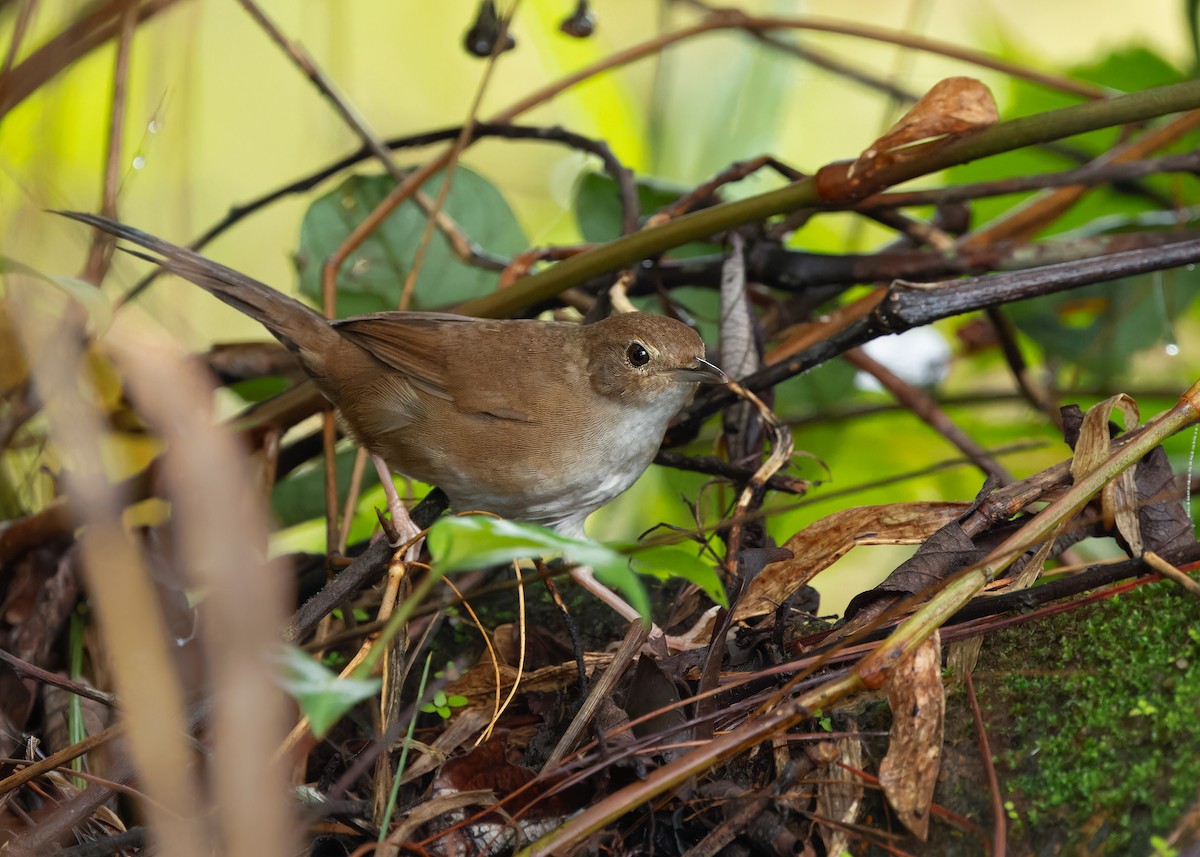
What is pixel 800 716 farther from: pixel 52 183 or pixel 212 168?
pixel 212 168

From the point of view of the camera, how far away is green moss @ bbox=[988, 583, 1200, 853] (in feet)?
5.40

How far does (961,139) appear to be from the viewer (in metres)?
2.57

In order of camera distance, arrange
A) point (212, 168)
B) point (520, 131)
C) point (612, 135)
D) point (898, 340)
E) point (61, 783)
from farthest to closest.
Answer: point (212, 168)
point (612, 135)
point (898, 340)
point (520, 131)
point (61, 783)

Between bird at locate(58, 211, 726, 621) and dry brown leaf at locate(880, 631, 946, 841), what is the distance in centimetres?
105

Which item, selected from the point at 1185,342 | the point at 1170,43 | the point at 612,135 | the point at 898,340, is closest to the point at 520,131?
the point at 612,135

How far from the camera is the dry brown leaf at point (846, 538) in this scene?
2240 millimetres

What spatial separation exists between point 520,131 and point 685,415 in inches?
42.2

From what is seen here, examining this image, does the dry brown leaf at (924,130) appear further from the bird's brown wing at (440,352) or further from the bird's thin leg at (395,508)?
the bird's thin leg at (395,508)

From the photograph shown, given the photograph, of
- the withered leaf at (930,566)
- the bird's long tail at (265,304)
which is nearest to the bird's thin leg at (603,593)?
the withered leaf at (930,566)

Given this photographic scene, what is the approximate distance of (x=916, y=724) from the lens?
5.97ft

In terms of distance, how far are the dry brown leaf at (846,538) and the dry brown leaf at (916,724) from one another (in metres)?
0.42

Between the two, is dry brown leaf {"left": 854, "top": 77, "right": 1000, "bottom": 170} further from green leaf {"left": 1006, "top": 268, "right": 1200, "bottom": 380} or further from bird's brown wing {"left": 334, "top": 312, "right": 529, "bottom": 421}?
green leaf {"left": 1006, "top": 268, "right": 1200, "bottom": 380}

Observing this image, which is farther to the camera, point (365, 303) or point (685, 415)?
point (365, 303)

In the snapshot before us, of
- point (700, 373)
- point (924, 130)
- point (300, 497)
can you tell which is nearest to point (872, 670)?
point (700, 373)
